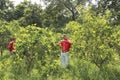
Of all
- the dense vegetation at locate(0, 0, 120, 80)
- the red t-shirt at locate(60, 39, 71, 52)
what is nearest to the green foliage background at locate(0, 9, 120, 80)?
the dense vegetation at locate(0, 0, 120, 80)

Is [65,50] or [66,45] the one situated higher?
[66,45]

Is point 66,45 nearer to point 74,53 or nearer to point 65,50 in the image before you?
point 65,50

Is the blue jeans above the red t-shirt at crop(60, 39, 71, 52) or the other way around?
the other way around

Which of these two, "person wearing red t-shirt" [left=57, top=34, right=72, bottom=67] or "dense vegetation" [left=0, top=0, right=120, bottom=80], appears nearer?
"dense vegetation" [left=0, top=0, right=120, bottom=80]

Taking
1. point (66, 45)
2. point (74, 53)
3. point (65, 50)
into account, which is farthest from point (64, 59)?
point (74, 53)

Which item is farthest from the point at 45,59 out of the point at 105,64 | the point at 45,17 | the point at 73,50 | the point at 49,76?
the point at 45,17

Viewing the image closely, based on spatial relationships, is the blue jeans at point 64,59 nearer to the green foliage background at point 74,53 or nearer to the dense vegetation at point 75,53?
the dense vegetation at point 75,53

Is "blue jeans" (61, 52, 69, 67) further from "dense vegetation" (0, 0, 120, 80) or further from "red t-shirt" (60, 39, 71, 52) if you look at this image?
"dense vegetation" (0, 0, 120, 80)

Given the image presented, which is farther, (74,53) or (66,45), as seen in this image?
(66,45)

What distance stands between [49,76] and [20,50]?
1493mm

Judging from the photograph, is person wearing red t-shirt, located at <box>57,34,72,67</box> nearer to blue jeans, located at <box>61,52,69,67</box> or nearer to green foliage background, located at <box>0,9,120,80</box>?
blue jeans, located at <box>61,52,69,67</box>

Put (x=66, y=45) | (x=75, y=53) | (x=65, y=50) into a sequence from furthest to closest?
(x=65, y=50), (x=66, y=45), (x=75, y=53)

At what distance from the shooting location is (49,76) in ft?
41.0

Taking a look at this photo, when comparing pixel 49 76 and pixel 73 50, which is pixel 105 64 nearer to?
pixel 73 50
